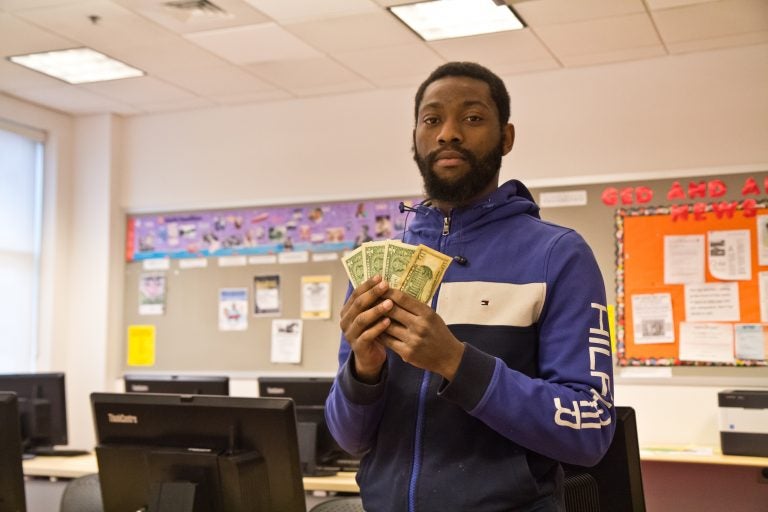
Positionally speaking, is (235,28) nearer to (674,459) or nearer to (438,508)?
(674,459)

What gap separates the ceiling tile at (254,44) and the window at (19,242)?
6.30 ft

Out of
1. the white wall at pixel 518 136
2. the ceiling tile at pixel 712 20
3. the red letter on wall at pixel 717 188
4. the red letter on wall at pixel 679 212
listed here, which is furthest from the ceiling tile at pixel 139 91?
the red letter on wall at pixel 717 188

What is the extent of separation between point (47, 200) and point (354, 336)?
17.4 feet

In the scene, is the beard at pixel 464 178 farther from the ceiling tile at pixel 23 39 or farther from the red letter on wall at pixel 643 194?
the red letter on wall at pixel 643 194

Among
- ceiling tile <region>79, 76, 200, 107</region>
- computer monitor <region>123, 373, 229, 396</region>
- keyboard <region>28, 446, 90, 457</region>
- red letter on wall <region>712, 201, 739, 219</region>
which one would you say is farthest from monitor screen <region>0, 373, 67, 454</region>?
red letter on wall <region>712, 201, 739, 219</region>

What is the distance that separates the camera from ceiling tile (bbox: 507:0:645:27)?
408 centimetres

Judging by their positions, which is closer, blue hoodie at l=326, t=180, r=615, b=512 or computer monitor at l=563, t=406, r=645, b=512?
blue hoodie at l=326, t=180, r=615, b=512

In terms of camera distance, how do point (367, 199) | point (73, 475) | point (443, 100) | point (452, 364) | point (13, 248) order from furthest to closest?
point (13, 248) → point (367, 199) → point (73, 475) → point (443, 100) → point (452, 364)

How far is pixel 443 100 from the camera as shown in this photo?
1.58 m

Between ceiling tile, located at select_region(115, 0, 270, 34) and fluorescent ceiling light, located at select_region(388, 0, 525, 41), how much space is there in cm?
69

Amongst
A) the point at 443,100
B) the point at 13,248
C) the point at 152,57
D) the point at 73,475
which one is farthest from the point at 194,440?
the point at 13,248

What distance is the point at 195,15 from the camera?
4.24 m

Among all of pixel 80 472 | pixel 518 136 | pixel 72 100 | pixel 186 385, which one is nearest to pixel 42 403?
pixel 80 472

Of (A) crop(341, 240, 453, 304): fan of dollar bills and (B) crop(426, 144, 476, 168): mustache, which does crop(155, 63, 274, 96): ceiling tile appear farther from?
(A) crop(341, 240, 453, 304): fan of dollar bills
